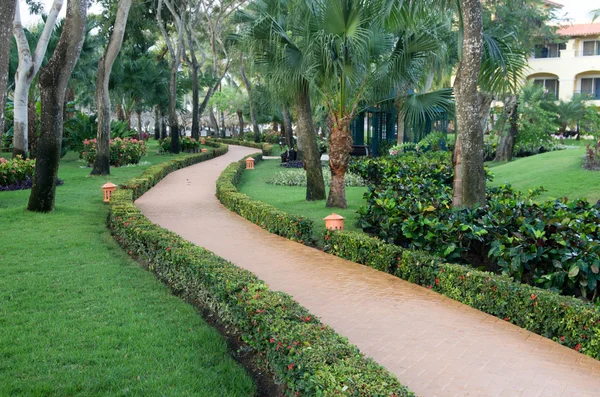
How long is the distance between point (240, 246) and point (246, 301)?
4.39 meters

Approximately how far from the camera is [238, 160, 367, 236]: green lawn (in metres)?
11.8

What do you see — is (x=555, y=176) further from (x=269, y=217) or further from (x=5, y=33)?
(x=5, y=33)

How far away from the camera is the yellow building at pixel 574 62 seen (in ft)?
144

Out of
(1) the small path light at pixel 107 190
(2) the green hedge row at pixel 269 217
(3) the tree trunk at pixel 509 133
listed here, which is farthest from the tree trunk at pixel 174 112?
(3) the tree trunk at pixel 509 133

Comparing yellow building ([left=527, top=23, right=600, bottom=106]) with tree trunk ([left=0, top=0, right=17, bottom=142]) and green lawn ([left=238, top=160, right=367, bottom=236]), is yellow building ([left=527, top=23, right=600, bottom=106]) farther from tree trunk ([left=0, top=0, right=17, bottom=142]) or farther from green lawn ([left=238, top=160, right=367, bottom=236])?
Answer: tree trunk ([left=0, top=0, right=17, bottom=142])

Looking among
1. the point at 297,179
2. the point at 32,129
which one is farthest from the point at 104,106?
the point at 297,179

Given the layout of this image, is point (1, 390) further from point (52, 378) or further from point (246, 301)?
point (246, 301)

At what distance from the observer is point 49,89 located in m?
11.3

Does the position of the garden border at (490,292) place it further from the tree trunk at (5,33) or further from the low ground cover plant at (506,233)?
the tree trunk at (5,33)

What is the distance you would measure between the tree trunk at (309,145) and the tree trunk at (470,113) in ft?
16.3

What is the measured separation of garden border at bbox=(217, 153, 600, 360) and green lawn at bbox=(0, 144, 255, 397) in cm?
281

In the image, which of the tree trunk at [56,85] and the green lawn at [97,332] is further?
the tree trunk at [56,85]

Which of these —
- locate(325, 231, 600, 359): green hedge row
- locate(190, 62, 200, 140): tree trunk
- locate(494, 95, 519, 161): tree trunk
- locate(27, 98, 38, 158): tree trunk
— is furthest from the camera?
locate(190, 62, 200, 140): tree trunk

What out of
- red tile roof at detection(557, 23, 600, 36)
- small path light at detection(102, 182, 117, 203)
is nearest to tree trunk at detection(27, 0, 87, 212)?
small path light at detection(102, 182, 117, 203)
